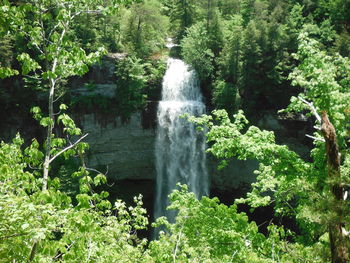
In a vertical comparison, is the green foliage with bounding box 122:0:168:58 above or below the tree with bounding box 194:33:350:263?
above

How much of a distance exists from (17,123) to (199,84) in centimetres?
1415

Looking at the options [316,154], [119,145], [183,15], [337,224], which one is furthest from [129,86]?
[337,224]

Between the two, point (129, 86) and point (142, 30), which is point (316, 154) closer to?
point (129, 86)

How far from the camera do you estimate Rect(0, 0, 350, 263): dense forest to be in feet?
13.6

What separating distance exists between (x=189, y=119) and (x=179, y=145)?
16046 millimetres

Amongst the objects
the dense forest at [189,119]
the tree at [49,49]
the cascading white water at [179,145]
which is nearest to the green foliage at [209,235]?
the dense forest at [189,119]

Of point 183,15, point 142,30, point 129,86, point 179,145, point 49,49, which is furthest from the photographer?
point 183,15


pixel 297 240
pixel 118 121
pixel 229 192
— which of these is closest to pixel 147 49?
pixel 118 121

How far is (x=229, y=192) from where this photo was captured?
26.7 m

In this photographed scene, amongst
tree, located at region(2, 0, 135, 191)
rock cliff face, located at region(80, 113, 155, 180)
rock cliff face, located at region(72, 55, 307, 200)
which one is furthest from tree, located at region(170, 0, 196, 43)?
tree, located at region(2, 0, 135, 191)

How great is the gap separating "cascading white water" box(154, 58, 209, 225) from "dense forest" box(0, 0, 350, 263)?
3.89 ft

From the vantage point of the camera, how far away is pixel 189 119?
345 inches

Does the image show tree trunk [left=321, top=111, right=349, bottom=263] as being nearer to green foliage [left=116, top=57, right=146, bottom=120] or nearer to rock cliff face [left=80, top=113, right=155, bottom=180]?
green foliage [left=116, top=57, right=146, bottom=120]

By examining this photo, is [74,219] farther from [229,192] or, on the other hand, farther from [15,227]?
[229,192]
